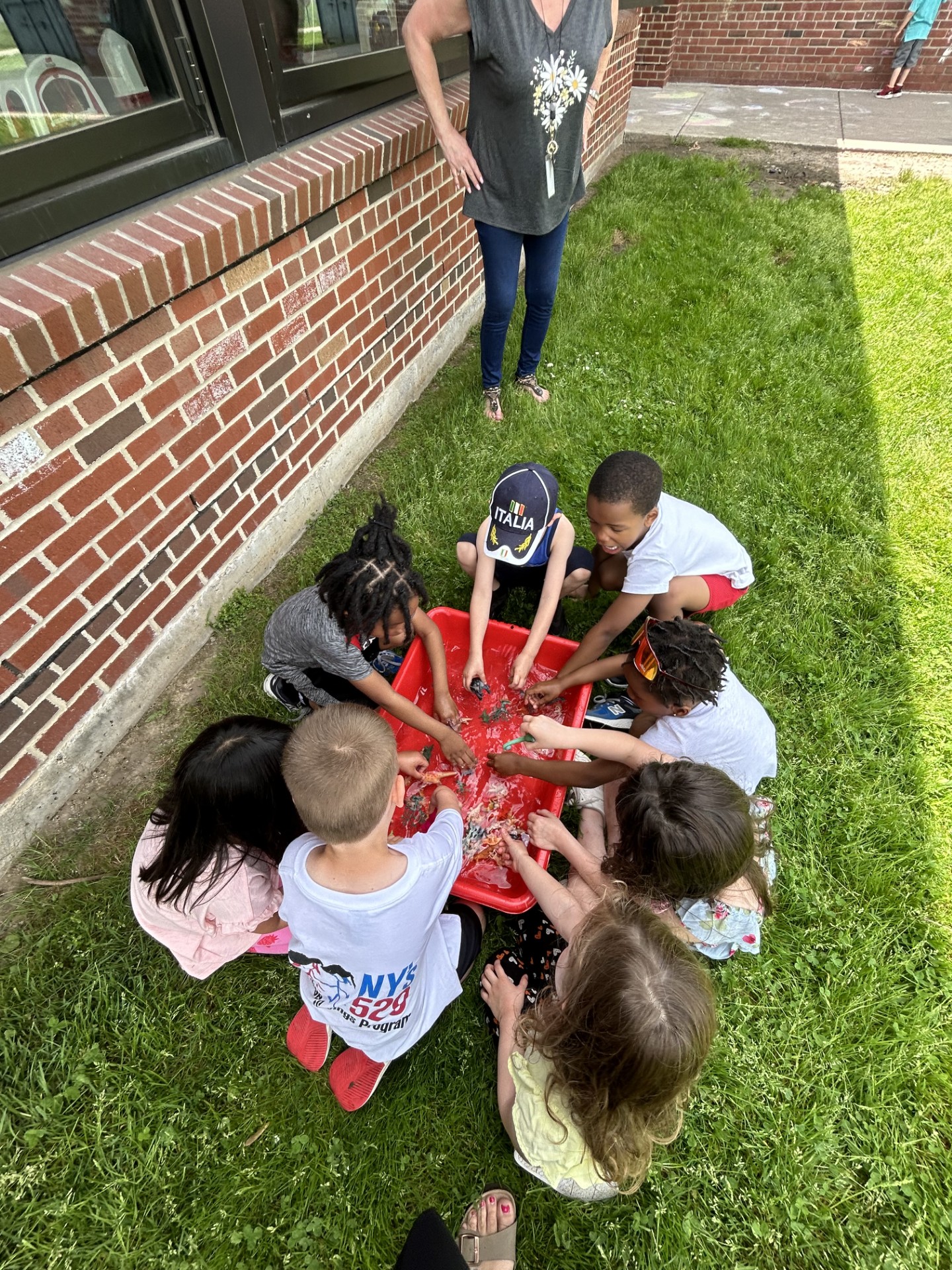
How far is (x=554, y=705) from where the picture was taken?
2457mm

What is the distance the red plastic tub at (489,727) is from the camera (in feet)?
7.14

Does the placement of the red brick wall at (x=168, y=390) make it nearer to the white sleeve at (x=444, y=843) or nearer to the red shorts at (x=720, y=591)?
the white sleeve at (x=444, y=843)

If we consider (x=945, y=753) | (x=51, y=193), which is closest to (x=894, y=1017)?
(x=945, y=753)

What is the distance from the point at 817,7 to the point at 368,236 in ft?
29.7

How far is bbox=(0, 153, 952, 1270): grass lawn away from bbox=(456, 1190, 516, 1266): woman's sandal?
3.1 inches

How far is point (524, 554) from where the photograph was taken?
92.1 inches

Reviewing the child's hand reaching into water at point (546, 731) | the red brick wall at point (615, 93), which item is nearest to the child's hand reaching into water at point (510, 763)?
the child's hand reaching into water at point (546, 731)

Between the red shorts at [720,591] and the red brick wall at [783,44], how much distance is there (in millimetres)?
8598

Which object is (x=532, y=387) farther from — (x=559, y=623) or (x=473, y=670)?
(x=473, y=670)

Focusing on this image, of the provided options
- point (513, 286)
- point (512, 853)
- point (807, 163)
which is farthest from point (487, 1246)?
point (807, 163)

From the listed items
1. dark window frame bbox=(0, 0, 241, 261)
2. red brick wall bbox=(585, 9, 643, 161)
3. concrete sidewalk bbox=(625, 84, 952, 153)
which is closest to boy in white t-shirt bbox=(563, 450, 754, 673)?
dark window frame bbox=(0, 0, 241, 261)

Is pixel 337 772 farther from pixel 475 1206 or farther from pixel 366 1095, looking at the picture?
pixel 475 1206

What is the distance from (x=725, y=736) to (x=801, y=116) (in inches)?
341

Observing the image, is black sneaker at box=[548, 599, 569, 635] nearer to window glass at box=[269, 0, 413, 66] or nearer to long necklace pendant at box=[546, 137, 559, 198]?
long necklace pendant at box=[546, 137, 559, 198]
